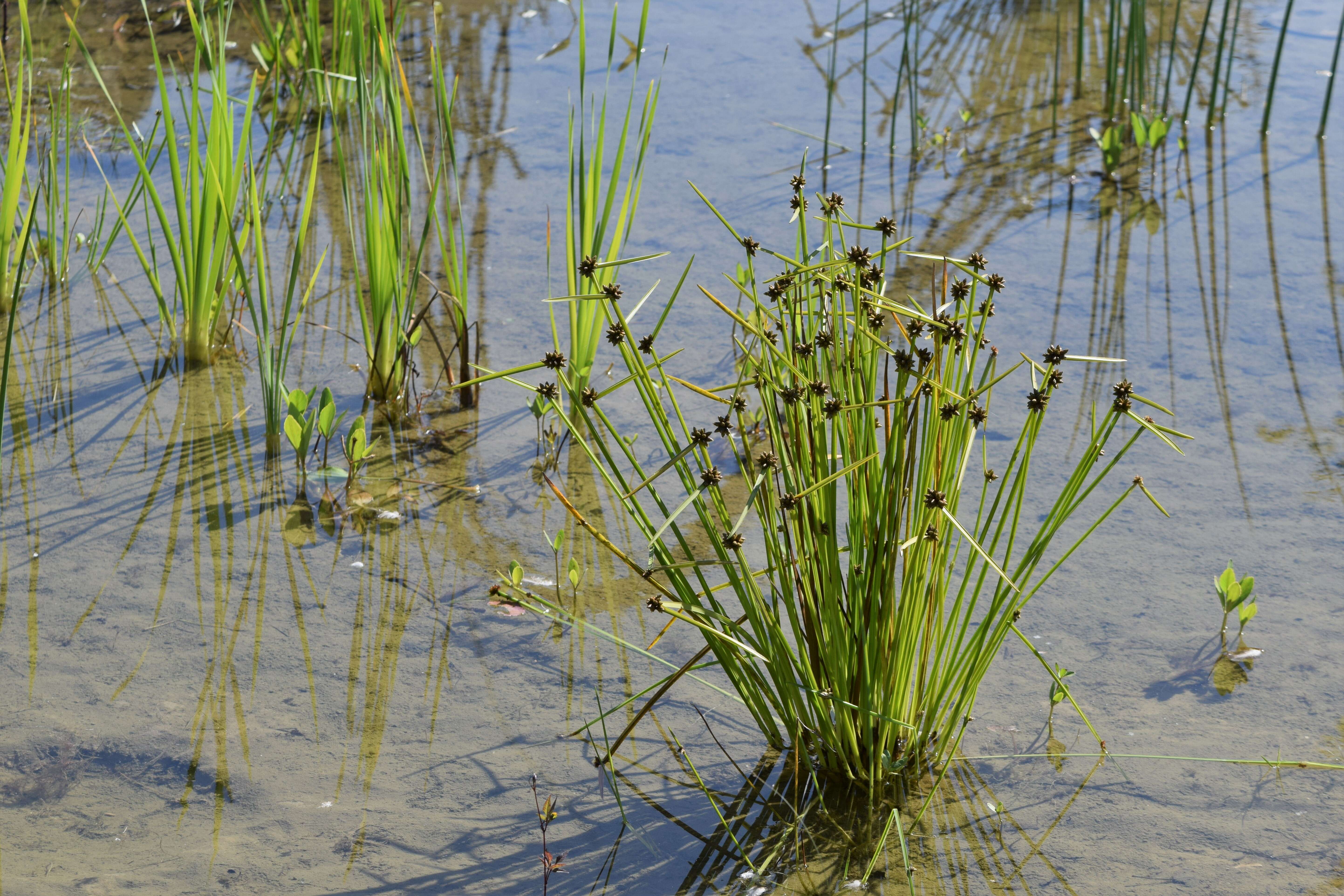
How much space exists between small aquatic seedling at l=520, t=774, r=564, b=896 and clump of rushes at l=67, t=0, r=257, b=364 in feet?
4.65

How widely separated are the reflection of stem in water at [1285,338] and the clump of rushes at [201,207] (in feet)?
8.37

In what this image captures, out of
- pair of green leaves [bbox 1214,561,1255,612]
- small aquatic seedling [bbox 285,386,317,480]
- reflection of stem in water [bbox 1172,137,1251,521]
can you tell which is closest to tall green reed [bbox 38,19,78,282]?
small aquatic seedling [bbox 285,386,317,480]

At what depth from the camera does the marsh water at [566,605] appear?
1753 millimetres

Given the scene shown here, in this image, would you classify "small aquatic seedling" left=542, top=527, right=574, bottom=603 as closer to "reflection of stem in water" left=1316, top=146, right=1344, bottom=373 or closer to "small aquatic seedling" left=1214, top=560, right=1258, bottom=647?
"small aquatic seedling" left=1214, top=560, right=1258, bottom=647

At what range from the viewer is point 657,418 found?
1.83 metres

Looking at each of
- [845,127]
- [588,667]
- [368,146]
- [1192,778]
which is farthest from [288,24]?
[1192,778]

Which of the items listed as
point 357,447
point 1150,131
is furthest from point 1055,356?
point 1150,131

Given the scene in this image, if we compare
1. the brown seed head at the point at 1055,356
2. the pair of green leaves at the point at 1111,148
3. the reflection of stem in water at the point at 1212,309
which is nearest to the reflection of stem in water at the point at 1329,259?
the reflection of stem in water at the point at 1212,309

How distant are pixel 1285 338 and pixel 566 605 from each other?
221 centimetres

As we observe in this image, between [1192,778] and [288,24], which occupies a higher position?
[288,24]

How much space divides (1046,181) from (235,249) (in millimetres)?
2853

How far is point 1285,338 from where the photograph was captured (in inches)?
124

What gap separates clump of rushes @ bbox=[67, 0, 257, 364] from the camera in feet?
8.09

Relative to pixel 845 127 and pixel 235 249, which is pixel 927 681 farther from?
pixel 845 127
